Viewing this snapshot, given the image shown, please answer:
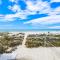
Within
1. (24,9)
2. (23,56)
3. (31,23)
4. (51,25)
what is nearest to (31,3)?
(24,9)

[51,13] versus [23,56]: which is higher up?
[51,13]

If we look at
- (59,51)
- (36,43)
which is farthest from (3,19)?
(59,51)

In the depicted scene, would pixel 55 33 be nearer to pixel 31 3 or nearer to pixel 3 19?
pixel 31 3

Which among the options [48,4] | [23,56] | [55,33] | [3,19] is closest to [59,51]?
[55,33]

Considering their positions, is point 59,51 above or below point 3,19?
below

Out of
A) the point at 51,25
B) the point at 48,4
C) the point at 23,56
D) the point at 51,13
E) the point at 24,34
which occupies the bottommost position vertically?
the point at 23,56

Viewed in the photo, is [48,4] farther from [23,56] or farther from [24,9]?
[23,56]

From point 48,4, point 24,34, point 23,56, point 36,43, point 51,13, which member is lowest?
point 23,56
